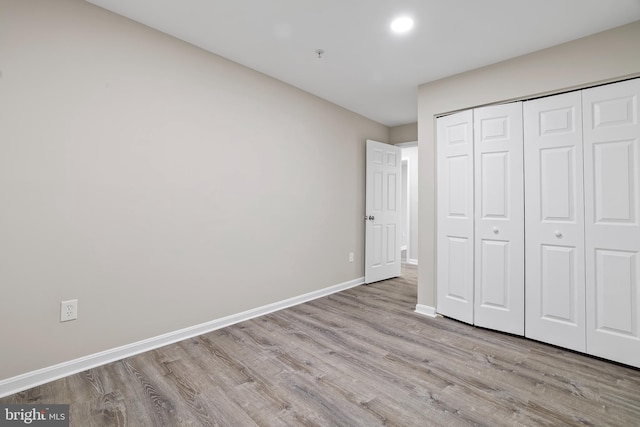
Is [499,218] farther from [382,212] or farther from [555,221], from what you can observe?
[382,212]

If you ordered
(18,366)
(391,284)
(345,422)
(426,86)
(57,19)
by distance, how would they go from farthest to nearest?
(391,284) < (426,86) < (57,19) < (18,366) < (345,422)

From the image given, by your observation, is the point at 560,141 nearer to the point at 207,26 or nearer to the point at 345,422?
the point at 345,422

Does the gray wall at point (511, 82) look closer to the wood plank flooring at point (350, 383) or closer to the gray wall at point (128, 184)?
the wood plank flooring at point (350, 383)

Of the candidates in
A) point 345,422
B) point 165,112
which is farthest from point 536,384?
point 165,112

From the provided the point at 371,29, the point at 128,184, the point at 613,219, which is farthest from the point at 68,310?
the point at 613,219

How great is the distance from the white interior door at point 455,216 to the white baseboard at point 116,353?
1.72 metres

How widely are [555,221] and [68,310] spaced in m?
3.70

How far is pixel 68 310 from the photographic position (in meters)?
1.91

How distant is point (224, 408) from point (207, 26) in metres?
2.63

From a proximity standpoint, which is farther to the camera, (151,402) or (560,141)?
(560,141)

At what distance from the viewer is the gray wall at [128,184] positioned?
176 centimetres

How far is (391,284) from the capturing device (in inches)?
169

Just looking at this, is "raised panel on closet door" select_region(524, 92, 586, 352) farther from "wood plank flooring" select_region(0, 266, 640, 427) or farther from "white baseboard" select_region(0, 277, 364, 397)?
"white baseboard" select_region(0, 277, 364, 397)

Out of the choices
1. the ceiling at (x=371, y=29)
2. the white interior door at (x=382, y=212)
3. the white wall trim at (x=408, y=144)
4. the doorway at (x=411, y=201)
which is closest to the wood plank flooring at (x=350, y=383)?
the white interior door at (x=382, y=212)
